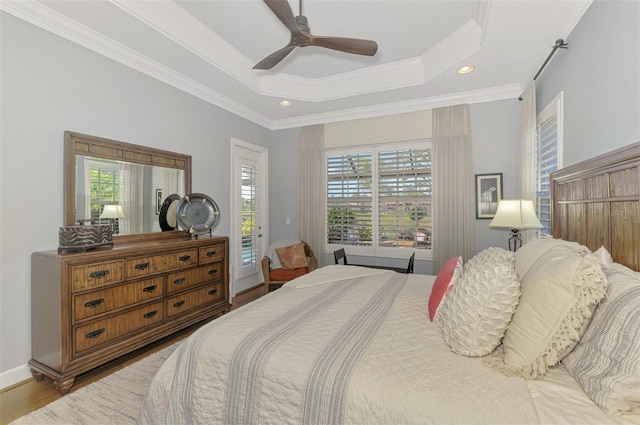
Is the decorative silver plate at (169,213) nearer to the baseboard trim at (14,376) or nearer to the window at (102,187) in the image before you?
the window at (102,187)

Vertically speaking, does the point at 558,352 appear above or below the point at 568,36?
below

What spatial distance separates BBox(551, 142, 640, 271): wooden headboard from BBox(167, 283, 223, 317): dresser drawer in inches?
130

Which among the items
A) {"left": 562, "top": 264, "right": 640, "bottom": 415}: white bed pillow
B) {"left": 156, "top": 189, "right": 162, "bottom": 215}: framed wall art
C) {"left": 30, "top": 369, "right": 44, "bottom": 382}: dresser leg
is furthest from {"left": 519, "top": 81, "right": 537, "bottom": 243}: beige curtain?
{"left": 30, "top": 369, "right": 44, "bottom": 382}: dresser leg

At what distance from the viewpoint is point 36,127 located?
2.23m

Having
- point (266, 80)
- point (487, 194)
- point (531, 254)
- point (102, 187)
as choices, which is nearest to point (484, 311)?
point (531, 254)

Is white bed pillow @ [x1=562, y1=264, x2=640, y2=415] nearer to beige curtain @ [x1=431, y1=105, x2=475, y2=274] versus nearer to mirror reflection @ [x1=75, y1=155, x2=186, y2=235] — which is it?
beige curtain @ [x1=431, y1=105, x2=475, y2=274]

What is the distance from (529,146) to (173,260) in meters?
3.83

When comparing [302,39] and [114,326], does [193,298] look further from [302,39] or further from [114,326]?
[302,39]

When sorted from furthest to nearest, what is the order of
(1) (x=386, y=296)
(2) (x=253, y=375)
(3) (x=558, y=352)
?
(1) (x=386, y=296), (2) (x=253, y=375), (3) (x=558, y=352)

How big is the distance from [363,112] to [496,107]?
1.72 meters

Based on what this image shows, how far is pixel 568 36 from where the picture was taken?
2260 millimetres

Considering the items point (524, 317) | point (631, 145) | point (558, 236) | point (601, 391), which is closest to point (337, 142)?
point (558, 236)

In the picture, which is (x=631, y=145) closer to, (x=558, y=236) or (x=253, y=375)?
(x=558, y=236)

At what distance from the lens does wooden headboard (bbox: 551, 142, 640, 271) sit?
54.9 inches
